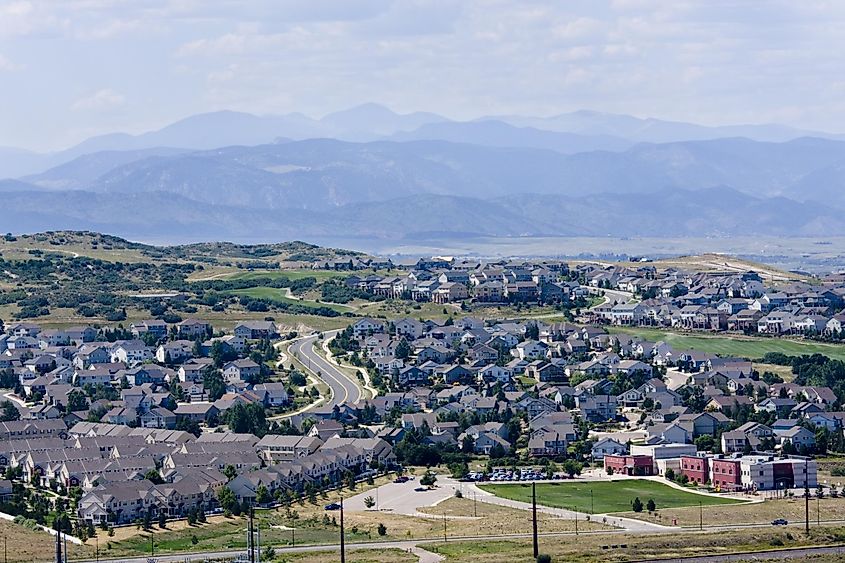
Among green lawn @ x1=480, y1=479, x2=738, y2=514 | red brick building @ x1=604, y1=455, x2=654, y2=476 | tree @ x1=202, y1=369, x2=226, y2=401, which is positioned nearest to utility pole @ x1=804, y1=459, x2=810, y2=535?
green lawn @ x1=480, y1=479, x2=738, y2=514

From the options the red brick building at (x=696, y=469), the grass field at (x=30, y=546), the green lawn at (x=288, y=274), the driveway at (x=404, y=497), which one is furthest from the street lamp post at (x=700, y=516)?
the green lawn at (x=288, y=274)

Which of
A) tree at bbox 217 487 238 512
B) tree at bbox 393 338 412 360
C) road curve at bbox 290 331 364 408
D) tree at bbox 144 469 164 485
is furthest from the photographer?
tree at bbox 393 338 412 360

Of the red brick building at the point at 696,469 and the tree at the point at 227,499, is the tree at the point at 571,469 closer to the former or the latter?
the red brick building at the point at 696,469

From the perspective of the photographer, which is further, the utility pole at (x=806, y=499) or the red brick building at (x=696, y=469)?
the red brick building at (x=696, y=469)

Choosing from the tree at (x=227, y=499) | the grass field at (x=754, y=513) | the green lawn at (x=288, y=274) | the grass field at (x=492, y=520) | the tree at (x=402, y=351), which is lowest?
the grass field at (x=754, y=513)

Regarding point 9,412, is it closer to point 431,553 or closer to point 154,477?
point 154,477

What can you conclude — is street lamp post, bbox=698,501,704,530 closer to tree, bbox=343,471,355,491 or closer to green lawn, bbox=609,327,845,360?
tree, bbox=343,471,355,491

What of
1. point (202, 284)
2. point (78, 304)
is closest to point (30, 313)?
point (78, 304)
